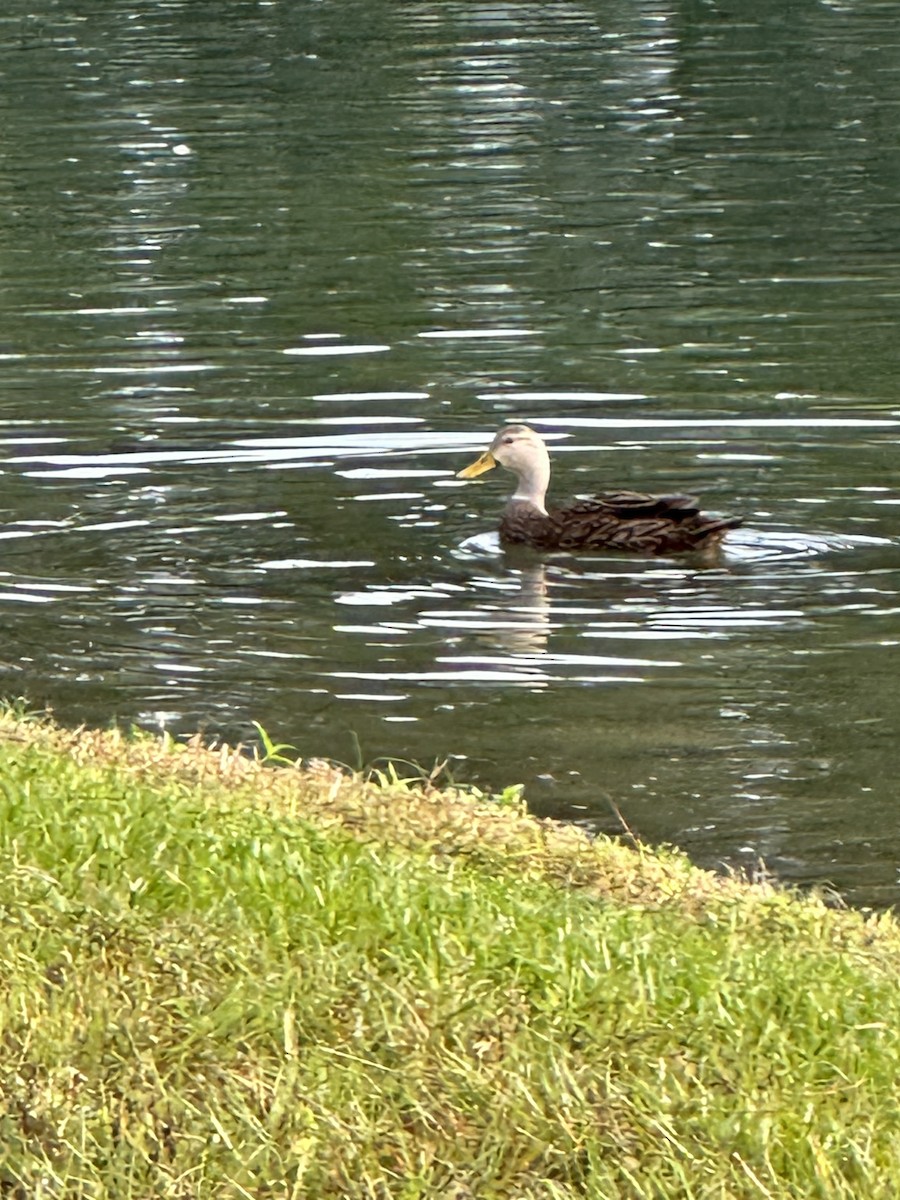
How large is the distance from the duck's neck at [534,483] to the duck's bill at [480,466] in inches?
8.3

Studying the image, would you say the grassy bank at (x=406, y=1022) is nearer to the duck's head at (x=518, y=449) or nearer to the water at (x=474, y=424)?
the water at (x=474, y=424)

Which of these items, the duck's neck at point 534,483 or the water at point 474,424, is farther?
the duck's neck at point 534,483

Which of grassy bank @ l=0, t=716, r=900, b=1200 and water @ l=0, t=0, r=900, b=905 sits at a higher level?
grassy bank @ l=0, t=716, r=900, b=1200

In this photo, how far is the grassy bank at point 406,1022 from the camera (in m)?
5.68

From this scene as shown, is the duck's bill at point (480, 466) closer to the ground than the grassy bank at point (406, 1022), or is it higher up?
closer to the ground

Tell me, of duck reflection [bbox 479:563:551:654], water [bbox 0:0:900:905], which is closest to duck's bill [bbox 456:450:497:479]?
water [bbox 0:0:900:905]

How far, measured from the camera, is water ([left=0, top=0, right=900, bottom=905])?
34.1 ft

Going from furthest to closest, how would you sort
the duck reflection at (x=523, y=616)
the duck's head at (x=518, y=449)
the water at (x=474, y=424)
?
the duck's head at (x=518, y=449), the duck reflection at (x=523, y=616), the water at (x=474, y=424)

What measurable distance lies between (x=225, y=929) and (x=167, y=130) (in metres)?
24.8

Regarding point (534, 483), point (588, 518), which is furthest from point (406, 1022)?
point (534, 483)

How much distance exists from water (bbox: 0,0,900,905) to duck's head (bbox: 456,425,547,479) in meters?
0.39

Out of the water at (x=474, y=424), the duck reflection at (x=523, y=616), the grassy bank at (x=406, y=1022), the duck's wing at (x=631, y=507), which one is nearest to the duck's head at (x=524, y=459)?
the water at (x=474, y=424)

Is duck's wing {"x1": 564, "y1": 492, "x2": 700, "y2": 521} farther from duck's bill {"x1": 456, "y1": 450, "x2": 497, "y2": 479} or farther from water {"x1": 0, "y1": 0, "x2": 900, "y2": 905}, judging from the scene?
duck's bill {"x1": 456, "y1": 450, "x2": 497, "y2": 479}

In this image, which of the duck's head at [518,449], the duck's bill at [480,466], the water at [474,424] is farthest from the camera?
the duck's bill at [480,466]
